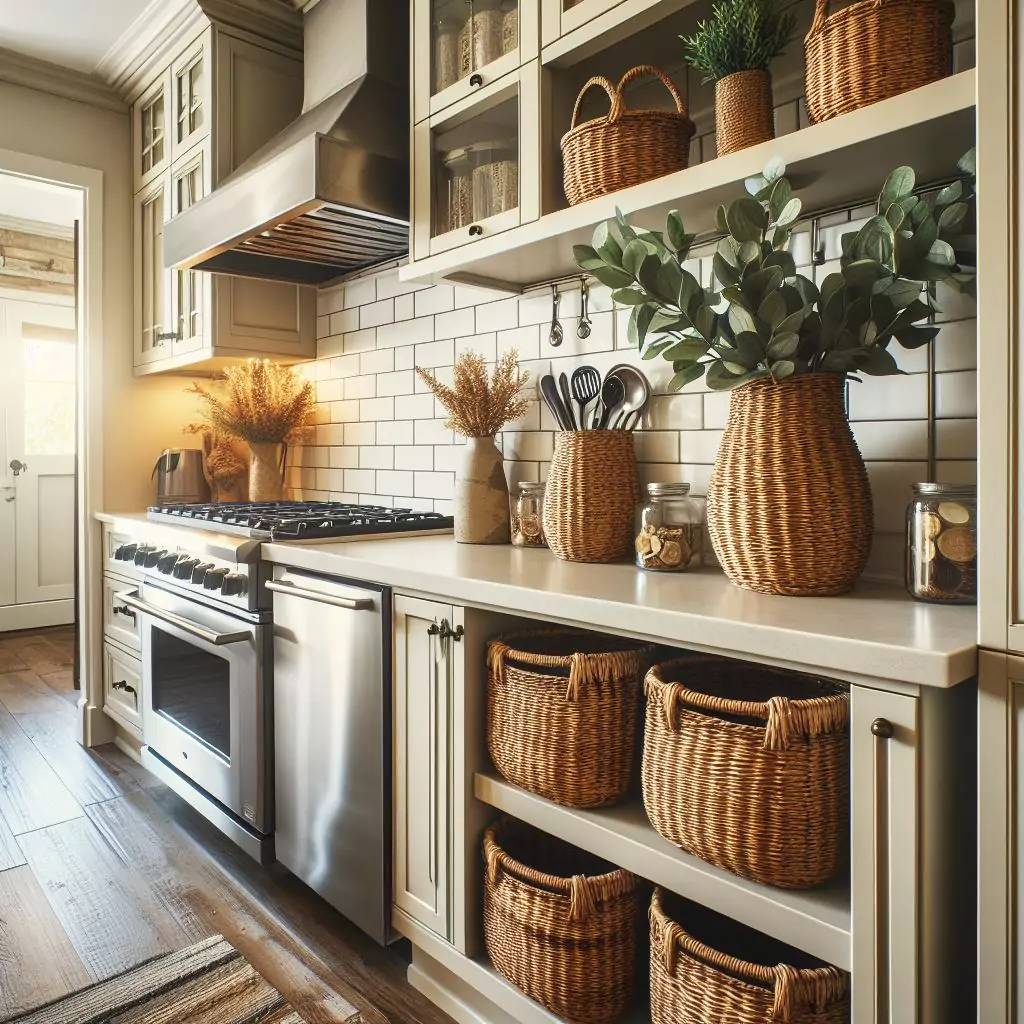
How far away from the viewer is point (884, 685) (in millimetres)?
912

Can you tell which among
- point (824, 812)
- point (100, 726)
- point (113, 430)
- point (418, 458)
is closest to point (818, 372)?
point (824, 812)

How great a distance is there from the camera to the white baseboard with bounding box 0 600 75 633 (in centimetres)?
504

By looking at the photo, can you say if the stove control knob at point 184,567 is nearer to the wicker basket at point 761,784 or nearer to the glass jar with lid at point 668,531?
the glass jar with lid at point 668,531

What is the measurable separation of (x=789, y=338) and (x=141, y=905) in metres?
1.96

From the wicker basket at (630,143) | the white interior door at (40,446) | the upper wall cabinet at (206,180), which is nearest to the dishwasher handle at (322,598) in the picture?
the wicker basket at (630,143)

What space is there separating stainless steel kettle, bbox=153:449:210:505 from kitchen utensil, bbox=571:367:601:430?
6.16ft

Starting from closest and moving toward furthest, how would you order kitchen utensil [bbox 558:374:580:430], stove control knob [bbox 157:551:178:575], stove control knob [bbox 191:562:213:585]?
kitchen utensil [bbox 558:374:580:430]
stove control knob [bbox 191:562:213:585]
stove control knob [bbox 157:551:178:575]

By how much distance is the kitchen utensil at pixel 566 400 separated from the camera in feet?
5.76

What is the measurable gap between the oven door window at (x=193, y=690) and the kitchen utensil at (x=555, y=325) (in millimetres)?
1214

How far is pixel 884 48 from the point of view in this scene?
3.63ft

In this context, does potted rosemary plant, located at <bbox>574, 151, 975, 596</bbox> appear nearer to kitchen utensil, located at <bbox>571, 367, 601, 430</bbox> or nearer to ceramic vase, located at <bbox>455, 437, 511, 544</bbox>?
kitchen utensil, located at <bbox>571, 367, 601, 430</bbox>

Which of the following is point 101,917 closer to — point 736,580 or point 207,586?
point 207,586

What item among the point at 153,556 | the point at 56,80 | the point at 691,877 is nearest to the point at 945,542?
the point at 691,877

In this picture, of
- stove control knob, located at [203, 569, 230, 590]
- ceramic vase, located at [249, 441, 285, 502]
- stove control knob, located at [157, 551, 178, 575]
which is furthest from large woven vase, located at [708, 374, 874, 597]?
ceramic vase, located at [249, 441, 285, 502]
